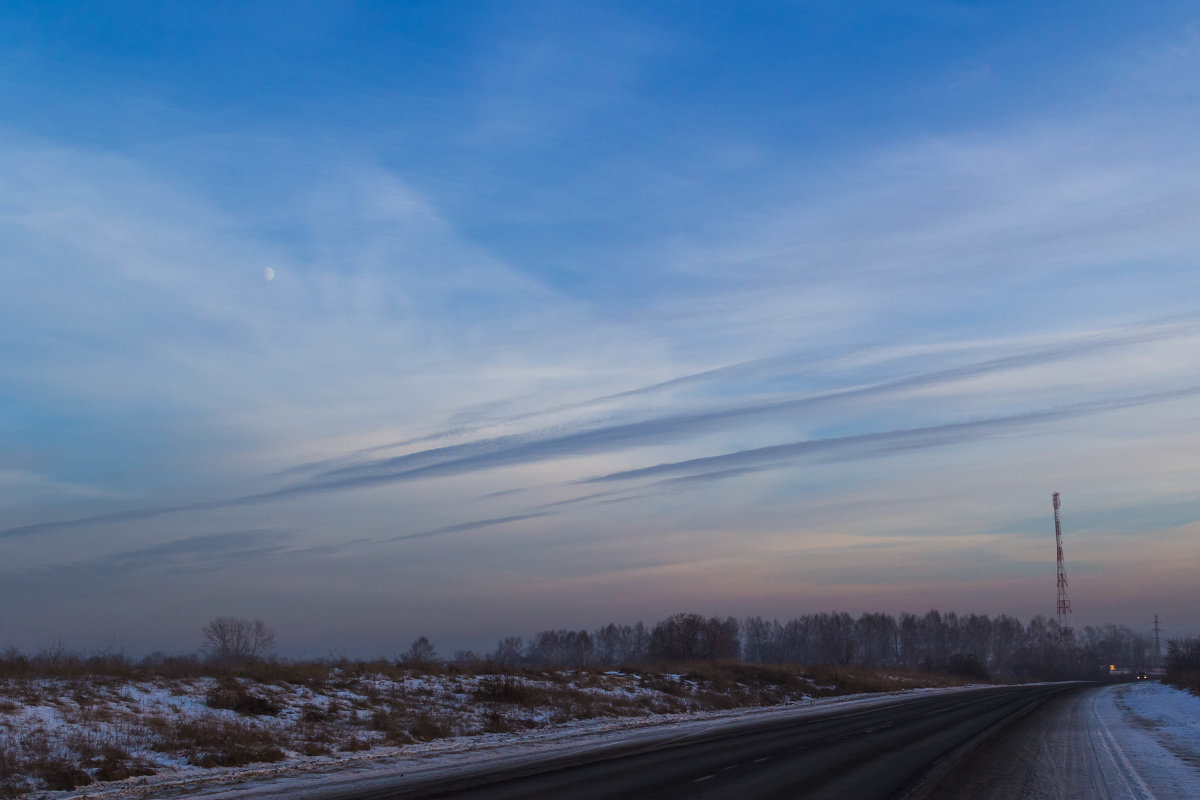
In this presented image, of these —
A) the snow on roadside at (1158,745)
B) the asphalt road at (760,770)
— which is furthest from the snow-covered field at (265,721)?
the snow on roadside at (1158,745)

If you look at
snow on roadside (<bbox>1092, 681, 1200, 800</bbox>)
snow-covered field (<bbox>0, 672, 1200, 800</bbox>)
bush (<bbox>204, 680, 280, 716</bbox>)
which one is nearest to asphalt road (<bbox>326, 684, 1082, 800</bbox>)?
snow-covered field (<bbox>0, 672, 1200, 800</bbox>)

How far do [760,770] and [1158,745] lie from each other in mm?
14177

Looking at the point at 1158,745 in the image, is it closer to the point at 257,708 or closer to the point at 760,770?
the point at 760,770

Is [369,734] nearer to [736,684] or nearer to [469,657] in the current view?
[469,657]

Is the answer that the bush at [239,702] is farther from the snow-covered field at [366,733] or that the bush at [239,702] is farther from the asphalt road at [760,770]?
the asphalt road at [760,770]

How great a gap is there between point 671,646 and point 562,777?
7500 centimetres

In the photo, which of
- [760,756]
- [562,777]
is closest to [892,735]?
[760,756]

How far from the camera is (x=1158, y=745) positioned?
Result: 961 inches

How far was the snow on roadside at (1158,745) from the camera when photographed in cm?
1595

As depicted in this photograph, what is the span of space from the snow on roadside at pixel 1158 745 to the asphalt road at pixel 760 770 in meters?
2.87

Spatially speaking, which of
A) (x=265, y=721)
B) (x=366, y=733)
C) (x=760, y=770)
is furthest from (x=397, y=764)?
(x=760, y=770)

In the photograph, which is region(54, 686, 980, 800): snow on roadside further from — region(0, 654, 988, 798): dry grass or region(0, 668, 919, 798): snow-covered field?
region(0, 654, 988, 798): dry grass

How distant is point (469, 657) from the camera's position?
151ft

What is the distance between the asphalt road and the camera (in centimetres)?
1448
